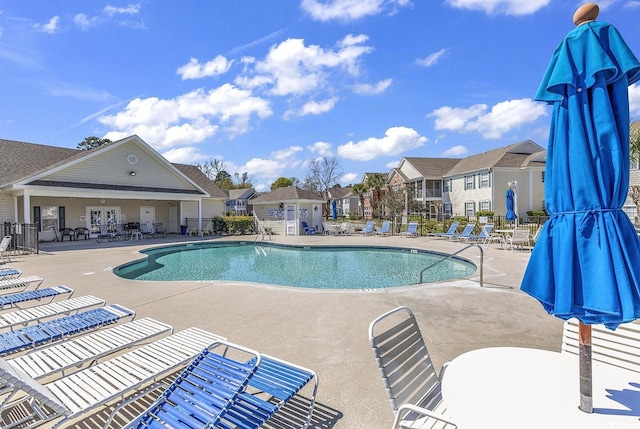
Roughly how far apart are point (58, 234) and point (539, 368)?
82.7ft

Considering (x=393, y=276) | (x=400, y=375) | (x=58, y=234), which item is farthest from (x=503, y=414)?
(x=58, y=234)

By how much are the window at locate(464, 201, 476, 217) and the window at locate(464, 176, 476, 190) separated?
151cm

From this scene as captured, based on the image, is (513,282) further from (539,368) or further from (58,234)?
(58,234)

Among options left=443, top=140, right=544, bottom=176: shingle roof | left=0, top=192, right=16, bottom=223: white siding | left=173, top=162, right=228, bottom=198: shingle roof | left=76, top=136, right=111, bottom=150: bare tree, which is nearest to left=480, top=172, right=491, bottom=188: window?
left=443, top=140, right=544, bottom=176: shingle roof

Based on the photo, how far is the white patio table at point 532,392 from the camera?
176 centimetres

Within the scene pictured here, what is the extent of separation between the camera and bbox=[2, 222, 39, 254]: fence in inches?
581

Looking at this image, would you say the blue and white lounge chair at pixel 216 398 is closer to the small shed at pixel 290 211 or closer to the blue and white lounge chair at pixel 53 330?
the blue and white lounge chair at pixel 53 330

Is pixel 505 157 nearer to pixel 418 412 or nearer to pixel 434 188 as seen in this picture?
pixel 434 188

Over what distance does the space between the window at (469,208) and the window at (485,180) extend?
7.05 feet

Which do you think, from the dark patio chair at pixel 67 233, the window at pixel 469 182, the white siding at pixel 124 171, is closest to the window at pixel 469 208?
the window at pixel 469 182

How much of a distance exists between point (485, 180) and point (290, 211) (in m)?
18.3

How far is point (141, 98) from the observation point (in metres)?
22.4

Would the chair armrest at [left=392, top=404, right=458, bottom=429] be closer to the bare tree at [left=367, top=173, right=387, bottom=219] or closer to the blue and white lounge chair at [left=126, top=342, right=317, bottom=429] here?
the blue and white lounge chair at [left=126, top=342, right=317, bottom=429]

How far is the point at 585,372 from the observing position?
6.11ft
